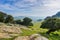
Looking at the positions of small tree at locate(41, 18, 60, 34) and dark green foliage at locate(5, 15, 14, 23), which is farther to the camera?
dark green foliage at locate(5, 15, 14, 23)

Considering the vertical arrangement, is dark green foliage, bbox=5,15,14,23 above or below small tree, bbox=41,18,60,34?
above

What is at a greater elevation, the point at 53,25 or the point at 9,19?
the point at 9,19

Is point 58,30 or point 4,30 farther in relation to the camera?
point 58,30

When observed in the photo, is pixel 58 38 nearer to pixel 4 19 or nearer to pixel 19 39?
pixel 19 39

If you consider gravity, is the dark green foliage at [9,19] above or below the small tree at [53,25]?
above

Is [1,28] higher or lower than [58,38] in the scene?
higher

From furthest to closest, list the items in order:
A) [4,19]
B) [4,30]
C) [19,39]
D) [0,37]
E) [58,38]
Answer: [4,19] → [4,30] → [58,38] → [0,37] → [19,39]

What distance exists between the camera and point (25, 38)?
130 ft

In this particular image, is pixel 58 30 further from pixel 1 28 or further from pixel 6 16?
pixel 6 16

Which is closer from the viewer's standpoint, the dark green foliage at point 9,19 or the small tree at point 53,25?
the small tree at point 53,25

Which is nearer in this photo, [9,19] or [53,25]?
[53,25]

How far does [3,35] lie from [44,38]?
1160 centimetres

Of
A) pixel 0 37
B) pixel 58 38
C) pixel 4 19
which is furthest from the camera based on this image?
pixel 4 19

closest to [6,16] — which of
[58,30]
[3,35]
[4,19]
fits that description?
[4,19]
